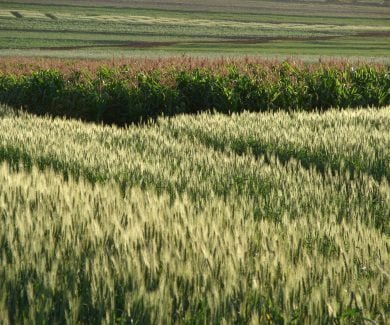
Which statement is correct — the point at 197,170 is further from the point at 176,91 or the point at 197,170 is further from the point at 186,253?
the point at 176,91

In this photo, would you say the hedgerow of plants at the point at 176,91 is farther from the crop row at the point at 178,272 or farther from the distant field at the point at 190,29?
the distant field at the point at 190,29

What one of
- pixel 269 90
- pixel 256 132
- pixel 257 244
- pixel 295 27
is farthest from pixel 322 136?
pixel 295 27

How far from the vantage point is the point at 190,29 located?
275 ft

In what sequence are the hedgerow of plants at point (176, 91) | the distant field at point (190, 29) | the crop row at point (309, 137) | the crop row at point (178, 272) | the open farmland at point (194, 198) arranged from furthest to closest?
the distant field at point (190, 29) → the hedgerow of plants at point (176, 91) → the crop row at point (309, 137) → the open farmland at point (194, 198) → the crop row at point (178, 272)

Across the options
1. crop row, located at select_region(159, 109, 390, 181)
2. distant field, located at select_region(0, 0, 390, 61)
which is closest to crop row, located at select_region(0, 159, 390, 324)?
crop row, located at select_region(159, 109, 390, 181)

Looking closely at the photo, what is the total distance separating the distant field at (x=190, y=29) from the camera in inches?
2050

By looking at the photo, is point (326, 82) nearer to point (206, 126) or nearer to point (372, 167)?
point (206, 126)

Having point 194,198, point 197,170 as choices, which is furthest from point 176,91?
point 194,198

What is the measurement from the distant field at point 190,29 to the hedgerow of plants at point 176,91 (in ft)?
83.1

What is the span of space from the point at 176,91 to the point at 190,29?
224 feet

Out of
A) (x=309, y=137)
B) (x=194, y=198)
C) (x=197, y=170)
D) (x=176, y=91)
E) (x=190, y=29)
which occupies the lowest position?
(x=190, y=29)

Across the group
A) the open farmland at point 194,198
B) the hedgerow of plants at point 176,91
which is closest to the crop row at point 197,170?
the open farmland at point 194,198

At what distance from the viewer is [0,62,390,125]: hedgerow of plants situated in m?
16.8

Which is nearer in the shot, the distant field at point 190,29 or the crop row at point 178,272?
the crop row at point 178,272
